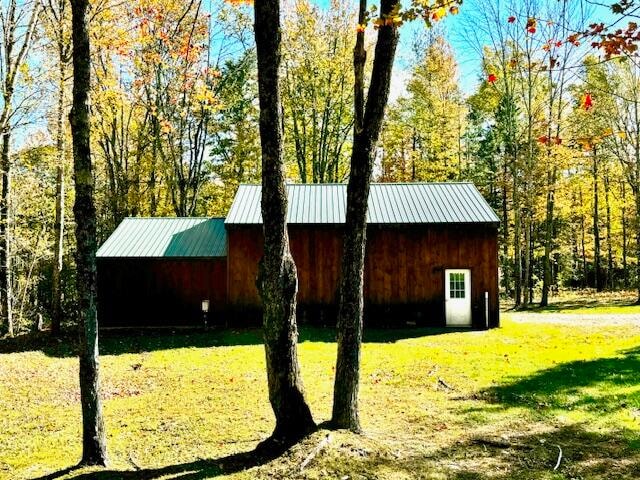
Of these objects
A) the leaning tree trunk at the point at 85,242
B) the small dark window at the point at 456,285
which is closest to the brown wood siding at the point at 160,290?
the small dark window at the point at 456,285

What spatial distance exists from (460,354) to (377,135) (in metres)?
7.88

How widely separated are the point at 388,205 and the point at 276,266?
503 inches

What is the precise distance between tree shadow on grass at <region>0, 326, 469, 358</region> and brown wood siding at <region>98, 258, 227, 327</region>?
0.84m

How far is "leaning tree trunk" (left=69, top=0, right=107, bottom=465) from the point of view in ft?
17.1

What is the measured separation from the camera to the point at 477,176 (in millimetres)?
30641

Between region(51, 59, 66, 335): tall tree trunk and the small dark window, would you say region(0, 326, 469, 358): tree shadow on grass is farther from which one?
the small dark window

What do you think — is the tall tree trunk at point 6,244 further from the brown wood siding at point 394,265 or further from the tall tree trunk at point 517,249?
the tall tree trunk at point 517,249

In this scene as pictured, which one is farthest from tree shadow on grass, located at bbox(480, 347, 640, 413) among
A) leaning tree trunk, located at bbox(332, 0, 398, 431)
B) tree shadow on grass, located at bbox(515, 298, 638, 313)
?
tree shadow on grass, located at bbox(515, 298, 638, 313)

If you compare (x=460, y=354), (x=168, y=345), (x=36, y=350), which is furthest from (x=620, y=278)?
(x=36, y=350)

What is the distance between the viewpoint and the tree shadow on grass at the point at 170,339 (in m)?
13.9

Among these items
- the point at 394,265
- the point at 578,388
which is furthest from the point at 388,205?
the point at 578,388

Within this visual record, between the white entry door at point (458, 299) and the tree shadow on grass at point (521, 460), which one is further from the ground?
the white entry door at point (458, 299)

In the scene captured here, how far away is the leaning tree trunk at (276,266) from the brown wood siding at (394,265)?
1123 cm

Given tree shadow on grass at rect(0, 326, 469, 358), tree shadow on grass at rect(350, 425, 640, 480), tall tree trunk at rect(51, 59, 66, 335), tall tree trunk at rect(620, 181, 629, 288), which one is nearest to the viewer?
tree shadow on grass at rect(350, 425, 640, 480)
